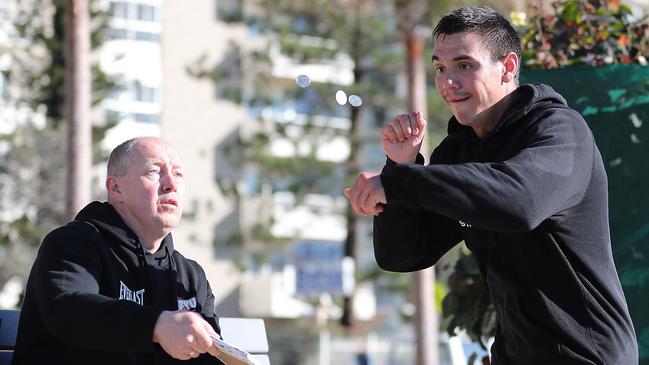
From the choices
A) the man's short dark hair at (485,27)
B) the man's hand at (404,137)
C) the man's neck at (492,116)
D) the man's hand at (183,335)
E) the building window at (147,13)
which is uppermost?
the building window at (147,13)

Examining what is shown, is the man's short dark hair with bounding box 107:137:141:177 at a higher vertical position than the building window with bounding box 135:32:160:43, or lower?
lower

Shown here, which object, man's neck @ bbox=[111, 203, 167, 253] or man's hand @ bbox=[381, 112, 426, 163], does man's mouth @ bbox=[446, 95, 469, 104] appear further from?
man's neck @ bbox=[111, 203, 167, 253]

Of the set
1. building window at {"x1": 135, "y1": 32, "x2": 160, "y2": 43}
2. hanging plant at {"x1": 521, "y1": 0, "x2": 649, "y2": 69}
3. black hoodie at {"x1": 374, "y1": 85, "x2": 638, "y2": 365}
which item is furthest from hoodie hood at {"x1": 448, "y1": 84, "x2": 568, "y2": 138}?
building window at {"x1": 135, "y1": 32, "x2": 160, "y2": 43}

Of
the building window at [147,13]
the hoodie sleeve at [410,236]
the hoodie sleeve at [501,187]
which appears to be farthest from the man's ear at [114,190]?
the building window at [147,13]

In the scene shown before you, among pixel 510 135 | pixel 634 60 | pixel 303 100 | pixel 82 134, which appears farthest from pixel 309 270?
pixel 510 135

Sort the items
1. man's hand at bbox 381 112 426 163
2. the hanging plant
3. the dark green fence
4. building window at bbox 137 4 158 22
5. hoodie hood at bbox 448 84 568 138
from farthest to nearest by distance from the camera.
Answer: building window at bbox 137 4 158 22 < the hanging plant < the dark green fence < man's hand at bbox 381 112 426 163 < hoodie hood at bbox 448 84 568 138

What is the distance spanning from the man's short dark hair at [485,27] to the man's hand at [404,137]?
255 mm

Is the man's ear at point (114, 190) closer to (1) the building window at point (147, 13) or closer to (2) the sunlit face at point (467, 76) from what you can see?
(2) the sunlit face at point (467, 76)

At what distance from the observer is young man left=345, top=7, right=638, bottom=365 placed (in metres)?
3.05

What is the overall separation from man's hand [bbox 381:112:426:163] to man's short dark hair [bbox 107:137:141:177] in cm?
107

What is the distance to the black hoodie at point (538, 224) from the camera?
304 cm

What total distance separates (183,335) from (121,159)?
43.5 inches

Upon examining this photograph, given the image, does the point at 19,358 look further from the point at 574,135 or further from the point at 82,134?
the point at 82,134

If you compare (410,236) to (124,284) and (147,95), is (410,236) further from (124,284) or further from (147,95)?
(147,95)
